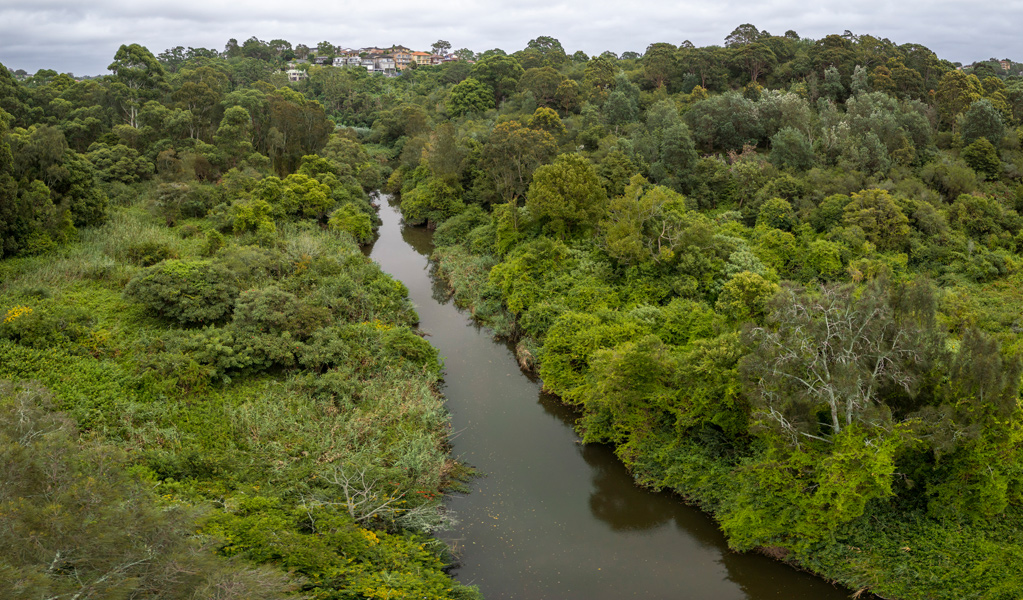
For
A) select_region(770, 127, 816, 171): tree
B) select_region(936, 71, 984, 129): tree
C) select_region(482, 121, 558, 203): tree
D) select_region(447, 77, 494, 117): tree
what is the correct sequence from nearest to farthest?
select_region(770, 127, 816, 171): tree
select_region(936, 71, 984, 129): tree
select_region(482, 121, 558, 203): tree
select_region(447, 77, 494, 117): tree

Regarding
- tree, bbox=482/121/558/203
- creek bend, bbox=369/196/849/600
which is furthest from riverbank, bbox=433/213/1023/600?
tree, bbox=482/121/558/203

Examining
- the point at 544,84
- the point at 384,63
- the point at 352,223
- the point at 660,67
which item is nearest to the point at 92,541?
the point at 352,223

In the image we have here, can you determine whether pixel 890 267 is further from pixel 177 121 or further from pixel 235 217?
pixel 177 121

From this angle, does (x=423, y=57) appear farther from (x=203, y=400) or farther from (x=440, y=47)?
(x=203, y=400)

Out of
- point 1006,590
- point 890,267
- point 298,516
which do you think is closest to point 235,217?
point 298,516

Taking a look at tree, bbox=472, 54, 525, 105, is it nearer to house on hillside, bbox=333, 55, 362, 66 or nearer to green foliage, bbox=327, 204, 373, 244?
green foliage, bbox=327, 204, 373, 244

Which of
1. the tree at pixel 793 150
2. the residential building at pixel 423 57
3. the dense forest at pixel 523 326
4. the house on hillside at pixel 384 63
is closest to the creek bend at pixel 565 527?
the dense forest at pixel 523 326
